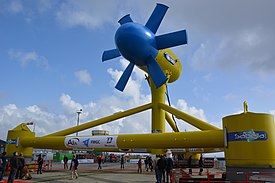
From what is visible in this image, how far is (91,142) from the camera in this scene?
16953 mm

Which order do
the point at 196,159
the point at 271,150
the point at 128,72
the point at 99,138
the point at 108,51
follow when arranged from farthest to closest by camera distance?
the point at 196,159, the point at 108,51, the point at 128,72, the point at 99,138, the point at 271,150

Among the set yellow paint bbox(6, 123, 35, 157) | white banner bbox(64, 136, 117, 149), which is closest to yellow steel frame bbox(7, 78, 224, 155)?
yellow paint bbox(6, 123, 35, 157)

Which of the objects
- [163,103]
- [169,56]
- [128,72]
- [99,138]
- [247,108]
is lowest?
[99,138]

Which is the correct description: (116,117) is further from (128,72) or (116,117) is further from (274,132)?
(274,132)

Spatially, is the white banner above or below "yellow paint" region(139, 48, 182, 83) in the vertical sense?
below

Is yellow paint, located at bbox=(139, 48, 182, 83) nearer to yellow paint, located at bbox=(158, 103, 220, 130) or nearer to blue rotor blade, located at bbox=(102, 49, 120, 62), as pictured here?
blue rotor blade, located at bbox=(102, 49, 120, 62)

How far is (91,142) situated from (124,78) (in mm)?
4740

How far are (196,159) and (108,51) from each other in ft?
41.8

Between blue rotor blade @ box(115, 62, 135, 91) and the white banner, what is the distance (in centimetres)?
348

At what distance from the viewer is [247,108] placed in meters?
11.8

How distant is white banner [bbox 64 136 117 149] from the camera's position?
16.4m

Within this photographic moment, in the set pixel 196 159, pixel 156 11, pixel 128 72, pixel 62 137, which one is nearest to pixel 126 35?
pixel 156 11

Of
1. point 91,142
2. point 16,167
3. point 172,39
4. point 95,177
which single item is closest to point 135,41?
point 172,39

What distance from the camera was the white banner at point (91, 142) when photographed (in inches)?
647
